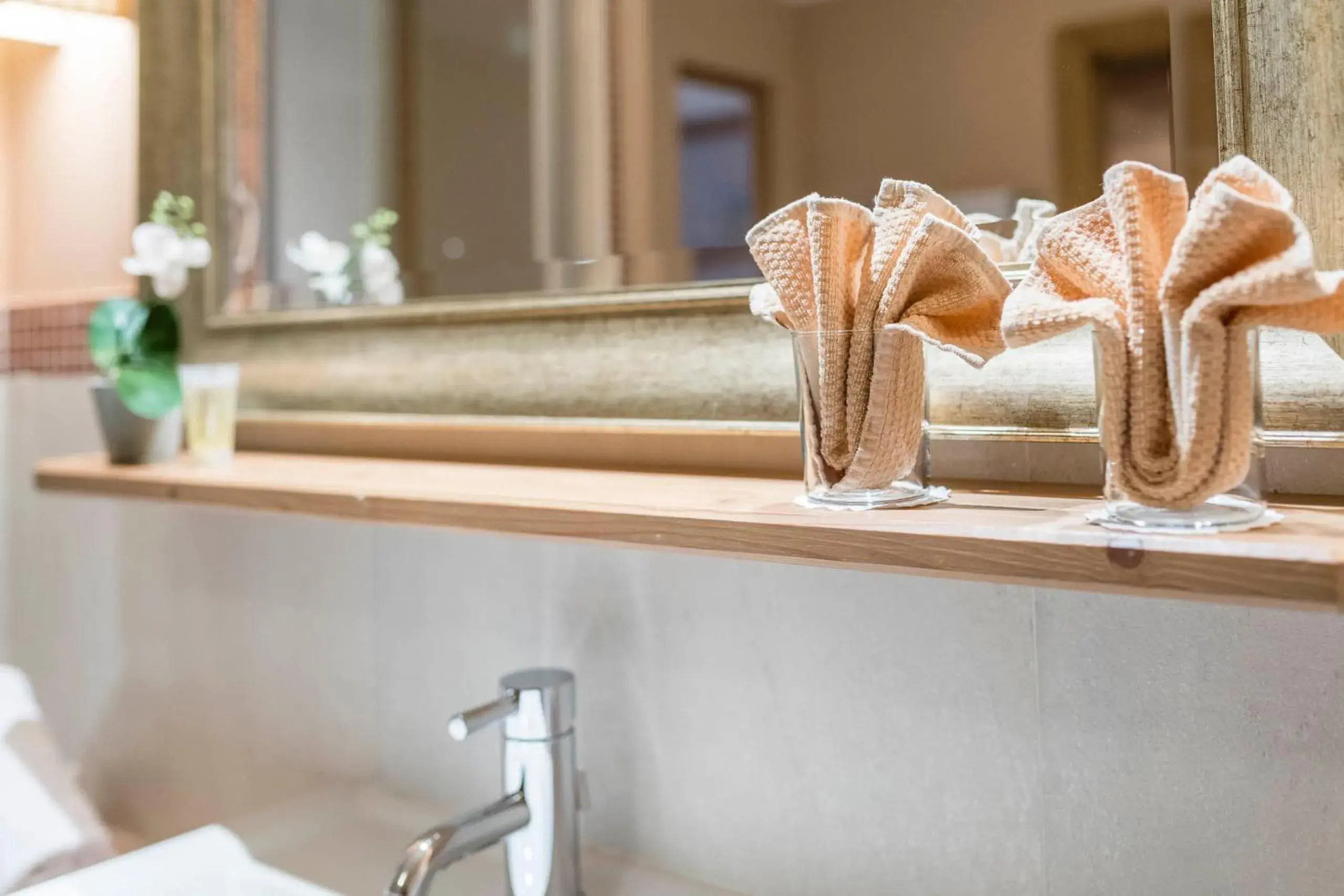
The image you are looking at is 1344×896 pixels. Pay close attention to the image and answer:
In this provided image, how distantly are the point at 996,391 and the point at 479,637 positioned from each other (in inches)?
19.6

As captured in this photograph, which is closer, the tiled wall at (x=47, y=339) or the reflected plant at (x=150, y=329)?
the reflected plant at (x=150, y=329)

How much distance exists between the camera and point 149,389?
990 millimetres

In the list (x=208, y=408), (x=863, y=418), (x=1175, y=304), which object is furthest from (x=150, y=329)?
(x=1175, y=304)

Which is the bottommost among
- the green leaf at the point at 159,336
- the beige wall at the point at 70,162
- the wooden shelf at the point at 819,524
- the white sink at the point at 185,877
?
the white sink at the point at 185,877

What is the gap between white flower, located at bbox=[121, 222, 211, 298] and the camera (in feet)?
3.40

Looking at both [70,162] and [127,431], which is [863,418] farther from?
[70,162]

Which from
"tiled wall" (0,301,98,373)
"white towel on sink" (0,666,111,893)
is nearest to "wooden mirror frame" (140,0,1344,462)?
"tiled wall" (0,301,98,373)

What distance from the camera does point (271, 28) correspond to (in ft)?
3.57

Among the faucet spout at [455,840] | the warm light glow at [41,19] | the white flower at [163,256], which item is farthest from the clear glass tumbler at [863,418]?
the warm light glow at [41,19]

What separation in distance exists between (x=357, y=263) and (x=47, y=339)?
600mm

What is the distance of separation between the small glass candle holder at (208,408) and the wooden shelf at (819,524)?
0.24ft

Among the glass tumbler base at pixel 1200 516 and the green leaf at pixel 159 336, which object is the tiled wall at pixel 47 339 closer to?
the green leaf at pixel 159 336

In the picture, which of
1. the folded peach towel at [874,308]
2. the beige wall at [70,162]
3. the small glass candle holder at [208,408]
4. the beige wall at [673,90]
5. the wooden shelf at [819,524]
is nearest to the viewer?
the wooden shelf at [819,524]

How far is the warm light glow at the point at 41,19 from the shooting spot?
1272 mm
